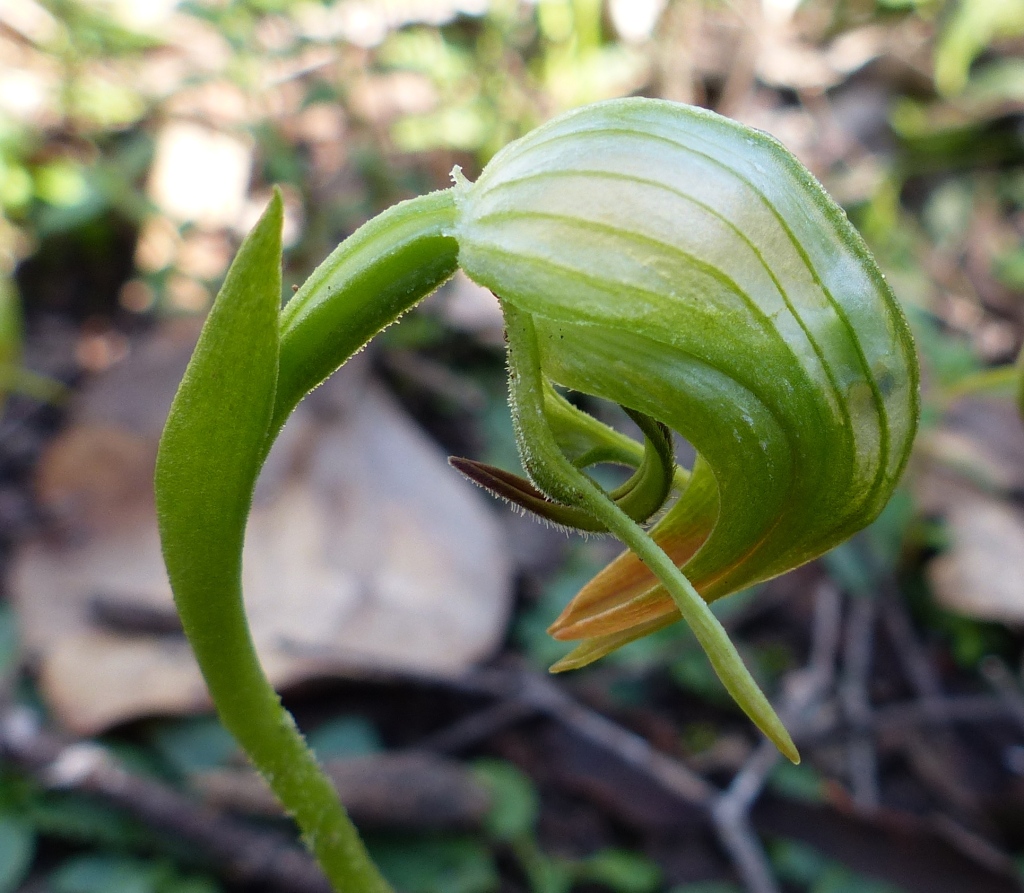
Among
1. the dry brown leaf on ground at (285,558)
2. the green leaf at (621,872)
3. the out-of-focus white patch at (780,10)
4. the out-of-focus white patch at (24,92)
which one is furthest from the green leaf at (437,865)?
the out-of-focus white patch at (780,10)

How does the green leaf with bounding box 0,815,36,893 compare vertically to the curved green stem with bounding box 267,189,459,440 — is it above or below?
below

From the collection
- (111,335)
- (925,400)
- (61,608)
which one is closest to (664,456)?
(61,608)

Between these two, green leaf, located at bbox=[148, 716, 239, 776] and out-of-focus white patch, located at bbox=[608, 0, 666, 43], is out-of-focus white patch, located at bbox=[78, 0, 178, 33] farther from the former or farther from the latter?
green leaf, located at bbox=[148, 716, 239, 776]

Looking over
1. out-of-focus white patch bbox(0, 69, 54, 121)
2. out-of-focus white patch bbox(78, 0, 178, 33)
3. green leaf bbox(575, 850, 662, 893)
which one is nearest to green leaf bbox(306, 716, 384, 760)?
green leaf bbox(575, 850, 662, 893)

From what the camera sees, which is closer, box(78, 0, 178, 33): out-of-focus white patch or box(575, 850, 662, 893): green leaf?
box(575, 850, 662, 893): green leaf

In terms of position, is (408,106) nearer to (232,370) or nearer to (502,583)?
(502,583)

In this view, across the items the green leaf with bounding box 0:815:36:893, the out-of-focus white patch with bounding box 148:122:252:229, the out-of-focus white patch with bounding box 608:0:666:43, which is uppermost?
the out-of-focus white patch with bounding box 608:0:666:43

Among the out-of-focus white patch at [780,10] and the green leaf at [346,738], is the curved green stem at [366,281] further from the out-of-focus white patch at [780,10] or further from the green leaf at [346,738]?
the out-of-focus white patch at [780,10]
